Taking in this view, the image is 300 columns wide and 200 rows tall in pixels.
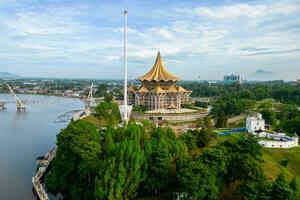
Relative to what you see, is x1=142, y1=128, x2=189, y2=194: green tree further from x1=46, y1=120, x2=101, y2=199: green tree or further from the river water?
the river water

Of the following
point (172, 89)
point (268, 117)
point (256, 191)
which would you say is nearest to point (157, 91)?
point (172, 89)

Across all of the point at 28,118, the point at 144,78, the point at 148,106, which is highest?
the point at 144,78

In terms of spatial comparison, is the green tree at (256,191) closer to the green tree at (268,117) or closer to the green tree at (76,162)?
the green tree at (76,162)

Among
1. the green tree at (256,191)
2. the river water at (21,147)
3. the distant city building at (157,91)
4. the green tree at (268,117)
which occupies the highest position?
the distant city building at (157,91)

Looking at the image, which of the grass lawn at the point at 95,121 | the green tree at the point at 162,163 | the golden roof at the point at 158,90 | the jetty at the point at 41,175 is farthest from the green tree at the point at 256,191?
the golden roof at the point at 158,90

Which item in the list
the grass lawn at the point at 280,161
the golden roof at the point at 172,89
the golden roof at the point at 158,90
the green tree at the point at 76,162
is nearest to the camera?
the green tree at the point at 76,162

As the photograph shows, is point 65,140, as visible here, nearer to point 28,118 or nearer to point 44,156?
point 44,156

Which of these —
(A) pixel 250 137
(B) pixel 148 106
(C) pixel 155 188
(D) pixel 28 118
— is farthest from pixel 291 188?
(D) pixel 28 118

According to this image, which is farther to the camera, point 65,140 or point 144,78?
point 144,78
